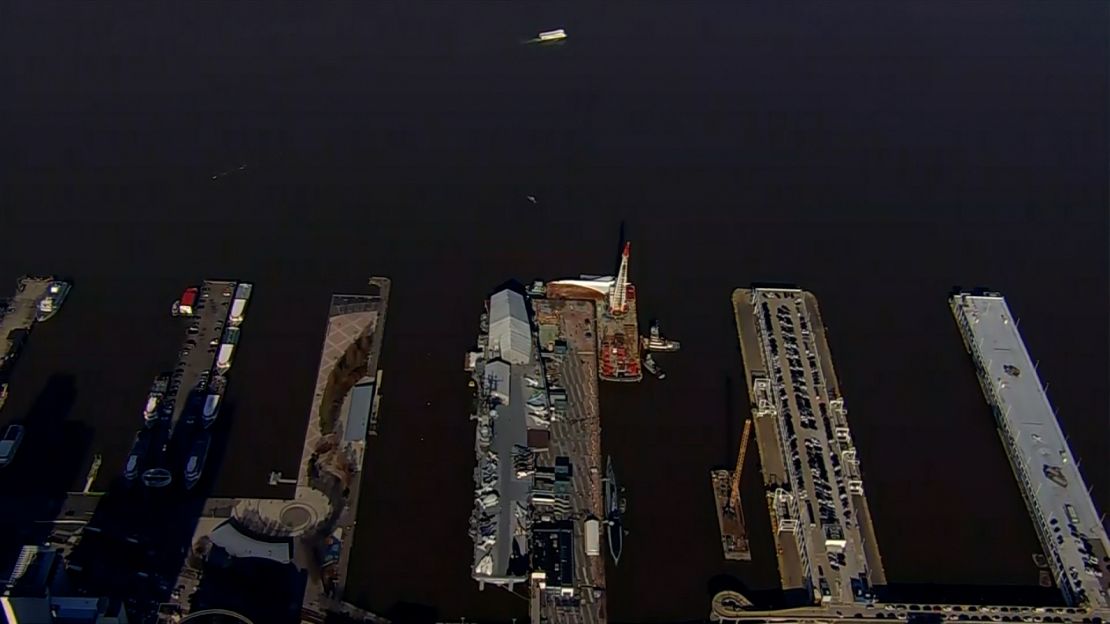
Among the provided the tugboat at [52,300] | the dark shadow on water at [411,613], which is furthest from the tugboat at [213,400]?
the dark shadow on water at [411,613]

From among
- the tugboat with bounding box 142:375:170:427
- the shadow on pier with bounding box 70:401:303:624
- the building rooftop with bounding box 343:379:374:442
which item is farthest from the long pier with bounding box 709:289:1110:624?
the tugboat with bounding box 142:375:170:427

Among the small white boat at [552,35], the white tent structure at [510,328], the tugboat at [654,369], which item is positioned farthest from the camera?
the small white boat at [552,35]

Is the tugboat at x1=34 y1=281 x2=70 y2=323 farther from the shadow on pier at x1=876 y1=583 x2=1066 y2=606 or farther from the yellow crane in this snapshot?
the shadow on pier at x1=876 y1=583 x2=1066 y2=606

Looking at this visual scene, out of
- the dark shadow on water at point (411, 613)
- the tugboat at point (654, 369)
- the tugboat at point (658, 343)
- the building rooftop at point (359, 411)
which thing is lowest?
the dark shadow on water at point (411, 613)

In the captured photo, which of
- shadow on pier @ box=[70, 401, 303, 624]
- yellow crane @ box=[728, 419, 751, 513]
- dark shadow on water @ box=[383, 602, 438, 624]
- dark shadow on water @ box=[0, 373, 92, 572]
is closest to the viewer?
shadow on pier @ box=[70, 401, 303, 624]

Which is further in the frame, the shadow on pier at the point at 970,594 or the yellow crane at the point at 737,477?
the yellow crane at the point at 737,477

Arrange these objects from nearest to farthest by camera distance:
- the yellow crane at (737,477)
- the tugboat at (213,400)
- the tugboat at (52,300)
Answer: the yellow crane at (737,477) < the tugboat at (213,400) < the tugboat at (52,300)

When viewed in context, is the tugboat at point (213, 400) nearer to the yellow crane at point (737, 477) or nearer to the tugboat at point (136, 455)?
the tugboat at point (136, 455)

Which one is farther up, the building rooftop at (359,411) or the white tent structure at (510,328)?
the white tent structure at (510,328)

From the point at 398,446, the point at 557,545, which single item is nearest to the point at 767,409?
the point at 557,545
